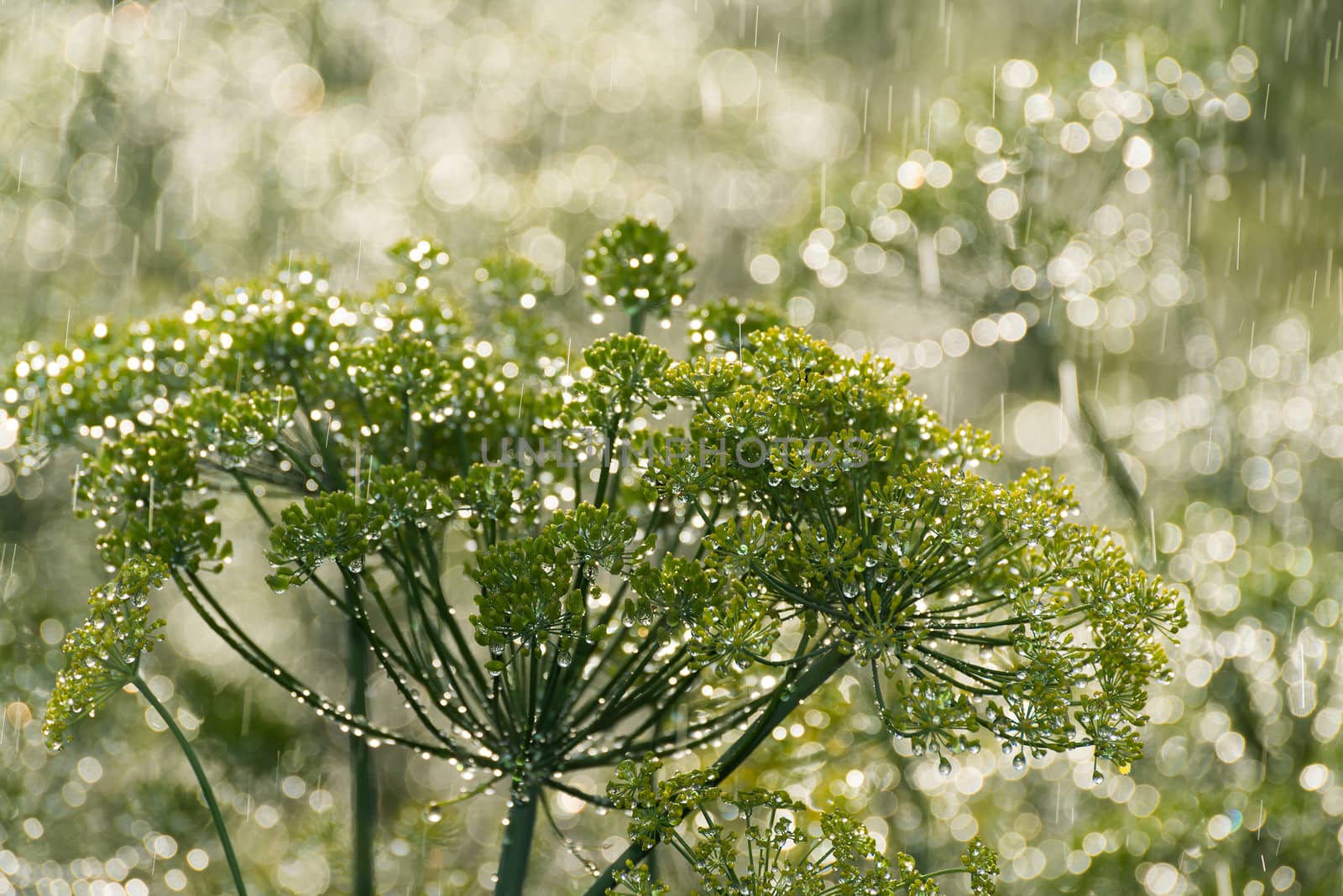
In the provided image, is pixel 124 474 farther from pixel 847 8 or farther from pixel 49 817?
pixel 847 8

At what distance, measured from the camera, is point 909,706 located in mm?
1475

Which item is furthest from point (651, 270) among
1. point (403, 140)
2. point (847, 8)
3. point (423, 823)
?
point (847, 8)

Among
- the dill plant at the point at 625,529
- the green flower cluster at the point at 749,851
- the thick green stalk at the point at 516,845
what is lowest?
the thick green stalk at the point at 516,845

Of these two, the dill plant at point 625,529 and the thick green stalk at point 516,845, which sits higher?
the dill plant at point 625,529

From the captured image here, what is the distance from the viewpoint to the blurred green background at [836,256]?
3322 mm

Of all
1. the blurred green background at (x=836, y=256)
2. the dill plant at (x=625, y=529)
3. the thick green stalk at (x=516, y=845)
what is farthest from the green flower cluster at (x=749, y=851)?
the blurred green background at (x=836, y=256)

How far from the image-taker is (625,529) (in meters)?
1.46

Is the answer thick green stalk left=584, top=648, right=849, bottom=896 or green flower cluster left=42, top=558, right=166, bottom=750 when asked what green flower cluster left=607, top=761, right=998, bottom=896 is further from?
green flower cluster left=42, top=558, right=166, bottom=750

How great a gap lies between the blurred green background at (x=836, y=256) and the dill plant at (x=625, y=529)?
3.59 ft

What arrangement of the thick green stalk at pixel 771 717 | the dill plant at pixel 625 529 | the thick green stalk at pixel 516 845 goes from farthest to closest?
the thick green stalk at pixel 516 845, the thick green stalk at pixel 771 717, the dill plant at pixel 625 529

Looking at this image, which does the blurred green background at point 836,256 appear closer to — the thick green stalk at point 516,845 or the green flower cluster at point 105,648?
the thick green stalk at point 516,845

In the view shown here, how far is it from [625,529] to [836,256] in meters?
2.19

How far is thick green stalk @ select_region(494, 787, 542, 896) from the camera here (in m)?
1.74

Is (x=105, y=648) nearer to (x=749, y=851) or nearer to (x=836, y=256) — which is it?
(x=749, y=851)
